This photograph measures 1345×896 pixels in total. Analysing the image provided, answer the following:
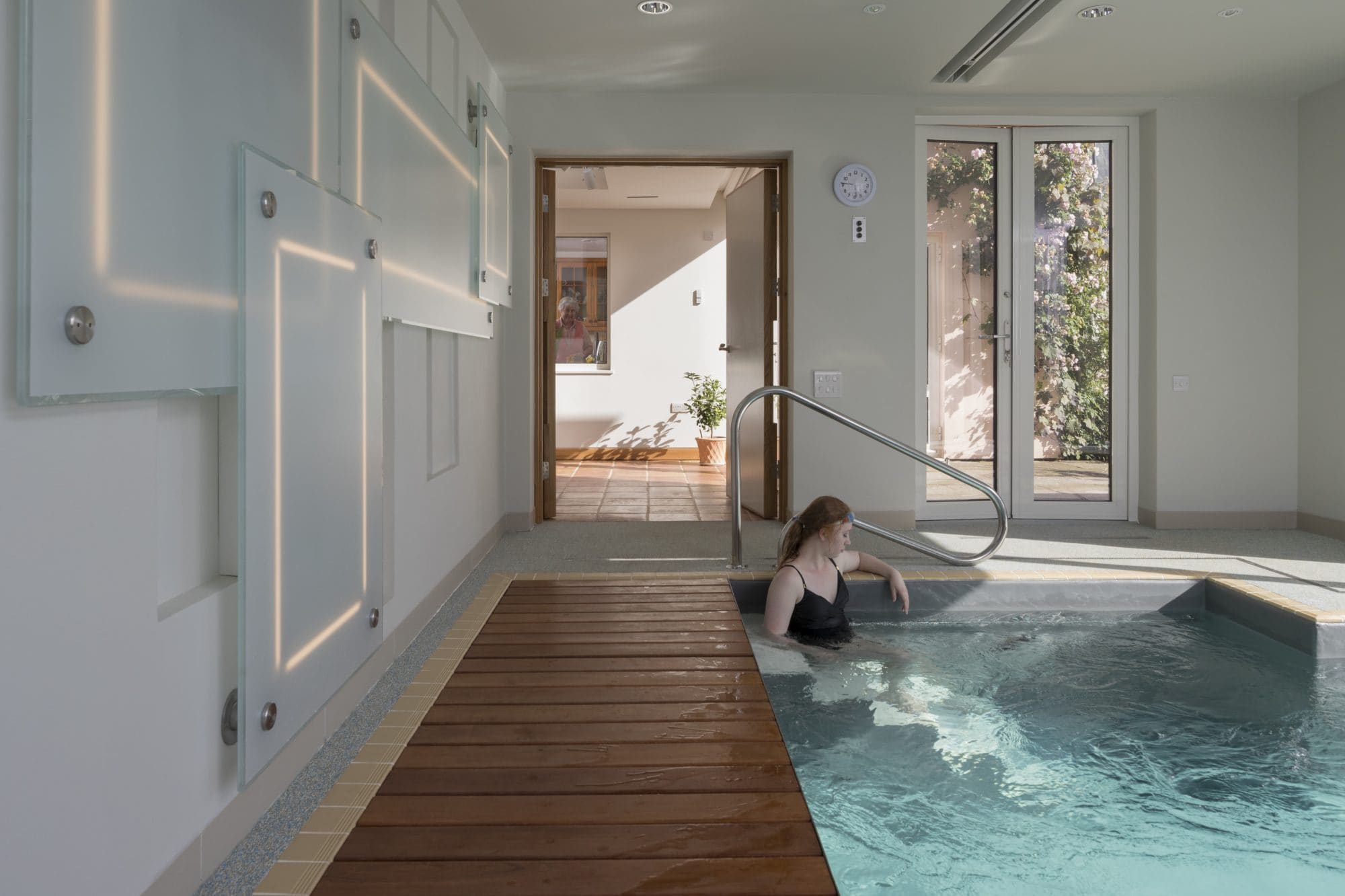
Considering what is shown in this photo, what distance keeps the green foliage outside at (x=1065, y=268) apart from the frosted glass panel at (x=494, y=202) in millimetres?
2470

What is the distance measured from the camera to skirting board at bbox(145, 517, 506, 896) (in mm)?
1657

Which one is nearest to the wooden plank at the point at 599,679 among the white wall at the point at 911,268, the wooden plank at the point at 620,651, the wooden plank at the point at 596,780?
the wooden plank at the point at 620,651

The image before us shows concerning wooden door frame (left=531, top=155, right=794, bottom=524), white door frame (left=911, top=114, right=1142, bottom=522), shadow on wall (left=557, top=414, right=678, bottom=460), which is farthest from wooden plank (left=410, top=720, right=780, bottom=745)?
shadow on wall (left=557, top=414, right=678, bottom=460)

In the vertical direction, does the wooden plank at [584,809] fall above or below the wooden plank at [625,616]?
below

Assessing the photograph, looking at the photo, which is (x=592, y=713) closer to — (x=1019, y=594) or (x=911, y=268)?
(x=1019, y=594)

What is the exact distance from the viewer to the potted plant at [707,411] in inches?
370

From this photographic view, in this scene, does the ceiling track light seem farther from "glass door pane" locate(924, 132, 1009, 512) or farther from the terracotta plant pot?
the terracotta plant pot

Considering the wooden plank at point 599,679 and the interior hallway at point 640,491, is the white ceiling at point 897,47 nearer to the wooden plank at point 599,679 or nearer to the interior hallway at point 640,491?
the interior hallway at point 640,491

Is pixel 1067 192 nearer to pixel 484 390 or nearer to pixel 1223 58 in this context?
pixel 1223 58

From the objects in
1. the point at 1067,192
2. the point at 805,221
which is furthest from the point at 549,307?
the point at 1067,192

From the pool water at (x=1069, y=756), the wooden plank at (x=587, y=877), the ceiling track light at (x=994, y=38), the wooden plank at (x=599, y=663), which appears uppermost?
the ceiling track light at (x=994, y=38)

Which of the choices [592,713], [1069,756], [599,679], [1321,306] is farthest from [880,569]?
[1321,306]

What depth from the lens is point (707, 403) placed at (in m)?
9.80

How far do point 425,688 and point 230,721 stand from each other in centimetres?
73
